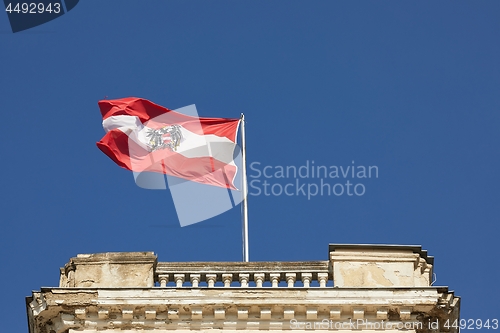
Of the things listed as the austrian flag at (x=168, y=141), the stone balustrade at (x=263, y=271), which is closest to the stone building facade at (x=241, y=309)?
the stone balustrade at (x=263, y=271)

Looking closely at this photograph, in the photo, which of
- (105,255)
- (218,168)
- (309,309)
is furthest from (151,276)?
(218,168)

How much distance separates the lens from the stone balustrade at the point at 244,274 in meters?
24.7

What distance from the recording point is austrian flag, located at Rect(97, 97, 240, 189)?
29.0 m

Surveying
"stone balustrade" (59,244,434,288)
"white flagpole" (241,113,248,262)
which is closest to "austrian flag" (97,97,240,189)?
"white flagpole" (241,113,248,262)

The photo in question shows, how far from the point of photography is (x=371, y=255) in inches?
982

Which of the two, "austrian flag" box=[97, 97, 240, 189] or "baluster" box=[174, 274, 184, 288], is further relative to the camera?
"austrian flag" box=[97, 97, 240, 189]

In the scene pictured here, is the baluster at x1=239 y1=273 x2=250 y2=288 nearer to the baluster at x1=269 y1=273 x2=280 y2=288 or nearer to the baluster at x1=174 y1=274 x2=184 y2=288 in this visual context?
the baluster at x1=269 y1=273 x2=280 y2=288

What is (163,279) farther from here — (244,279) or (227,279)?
(244,279)

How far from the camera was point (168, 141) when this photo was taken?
1169 inches

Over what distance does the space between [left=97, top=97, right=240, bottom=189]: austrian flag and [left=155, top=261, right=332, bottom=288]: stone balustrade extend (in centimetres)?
410

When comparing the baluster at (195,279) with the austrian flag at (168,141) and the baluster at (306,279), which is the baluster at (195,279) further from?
the austrian flag at (168,141)

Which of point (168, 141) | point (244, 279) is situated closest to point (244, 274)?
point (244, 279)

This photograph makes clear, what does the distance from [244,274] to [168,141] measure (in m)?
5.87

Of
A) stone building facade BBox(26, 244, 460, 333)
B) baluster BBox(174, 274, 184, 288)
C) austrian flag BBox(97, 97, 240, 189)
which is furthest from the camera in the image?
austrian flag BBox(97, 97, 240, 189)
